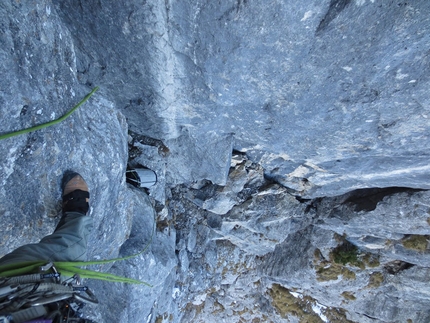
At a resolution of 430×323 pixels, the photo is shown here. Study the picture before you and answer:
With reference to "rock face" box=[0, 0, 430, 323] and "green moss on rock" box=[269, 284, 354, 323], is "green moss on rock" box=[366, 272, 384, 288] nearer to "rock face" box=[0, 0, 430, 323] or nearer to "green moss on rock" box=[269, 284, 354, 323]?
"rock face" box=[0, 0, 430, 323]

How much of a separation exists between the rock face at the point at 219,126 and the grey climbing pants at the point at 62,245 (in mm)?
538

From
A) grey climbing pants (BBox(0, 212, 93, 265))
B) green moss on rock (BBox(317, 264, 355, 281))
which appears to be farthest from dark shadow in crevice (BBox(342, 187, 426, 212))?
grey climbing pants (BBox(0, 212, 93, 265))

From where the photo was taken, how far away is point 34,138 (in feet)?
11.8

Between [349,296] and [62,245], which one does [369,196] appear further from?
[62,245]

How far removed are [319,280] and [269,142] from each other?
18.6 ft

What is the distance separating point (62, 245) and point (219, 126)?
10.3ft

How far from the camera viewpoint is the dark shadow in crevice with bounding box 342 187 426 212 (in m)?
6.36

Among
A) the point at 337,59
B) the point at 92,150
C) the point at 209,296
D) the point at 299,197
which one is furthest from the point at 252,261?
the point at 337,59

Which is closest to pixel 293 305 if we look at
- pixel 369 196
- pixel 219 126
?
pixel 369 196

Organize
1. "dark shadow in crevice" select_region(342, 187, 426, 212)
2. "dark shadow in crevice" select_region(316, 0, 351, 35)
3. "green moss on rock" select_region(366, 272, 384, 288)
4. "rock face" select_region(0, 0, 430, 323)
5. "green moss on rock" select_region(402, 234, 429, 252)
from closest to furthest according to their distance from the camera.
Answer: "dark shadow in crevice" select_region(316, 0, 351, 35)
"rock face" select_region(0, 0, 430, 323)
"dark shadow in crevice" select_region(342, 187, 426, 212)
"green moss on rock" select_region(402, 234, 429, 252)
"green moss on rock" select_region(366, 272, 384, 288)

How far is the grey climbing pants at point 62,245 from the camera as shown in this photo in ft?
9.11

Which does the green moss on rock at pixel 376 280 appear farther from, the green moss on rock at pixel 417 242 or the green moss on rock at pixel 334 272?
the green moss on rock at pixel 417 242

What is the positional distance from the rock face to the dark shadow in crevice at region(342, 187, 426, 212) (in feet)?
0.10

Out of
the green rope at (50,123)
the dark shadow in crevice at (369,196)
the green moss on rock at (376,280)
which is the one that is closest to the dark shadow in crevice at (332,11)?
the green rope at (50,123)
